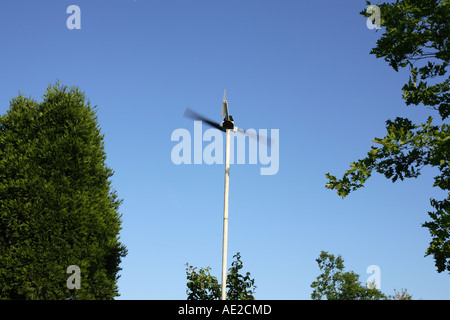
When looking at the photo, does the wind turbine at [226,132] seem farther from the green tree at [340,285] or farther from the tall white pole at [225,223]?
the green tree at [340,285]

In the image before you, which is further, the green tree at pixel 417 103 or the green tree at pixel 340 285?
the green tree at pixel 340 285

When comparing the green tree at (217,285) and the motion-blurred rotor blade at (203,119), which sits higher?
the motion-blurred rotor blade at (203,119)

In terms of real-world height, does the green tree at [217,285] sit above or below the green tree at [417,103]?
below

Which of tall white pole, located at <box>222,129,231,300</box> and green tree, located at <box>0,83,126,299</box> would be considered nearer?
tall white pole, located at <box>222,129,231,300</box>

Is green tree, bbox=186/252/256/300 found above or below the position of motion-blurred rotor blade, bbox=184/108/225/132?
below

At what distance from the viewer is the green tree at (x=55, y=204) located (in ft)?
67.2

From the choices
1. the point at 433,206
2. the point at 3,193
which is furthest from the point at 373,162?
the point at 3,193

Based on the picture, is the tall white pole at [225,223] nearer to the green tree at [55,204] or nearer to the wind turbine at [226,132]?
the wind turbine at [226,132]

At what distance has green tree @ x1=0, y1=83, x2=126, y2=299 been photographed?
2047cm

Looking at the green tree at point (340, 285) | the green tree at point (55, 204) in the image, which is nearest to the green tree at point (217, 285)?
the green tree at point (55, 204)

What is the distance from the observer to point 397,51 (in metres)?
17.2

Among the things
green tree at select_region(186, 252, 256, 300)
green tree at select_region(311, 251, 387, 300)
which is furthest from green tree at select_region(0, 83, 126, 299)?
green tree at select_region(311, 251, 387, 300)

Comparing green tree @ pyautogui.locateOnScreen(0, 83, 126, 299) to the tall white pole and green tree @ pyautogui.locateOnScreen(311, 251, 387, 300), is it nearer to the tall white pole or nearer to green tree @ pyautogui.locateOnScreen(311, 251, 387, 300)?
the tall white pole
